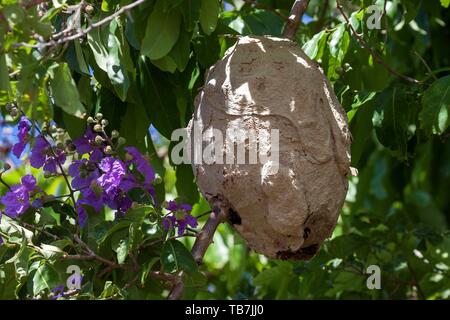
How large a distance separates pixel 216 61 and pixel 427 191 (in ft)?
7.91

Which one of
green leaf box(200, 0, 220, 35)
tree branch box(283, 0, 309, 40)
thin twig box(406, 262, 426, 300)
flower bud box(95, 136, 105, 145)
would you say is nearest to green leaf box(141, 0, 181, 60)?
green leaf box(200, 0, 220, 35)

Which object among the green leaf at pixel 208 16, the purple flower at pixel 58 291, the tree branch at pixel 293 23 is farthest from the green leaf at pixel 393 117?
the purple flower at pixel 58 291

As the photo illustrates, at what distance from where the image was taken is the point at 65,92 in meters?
1.93

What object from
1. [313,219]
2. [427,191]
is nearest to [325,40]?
[313,219]

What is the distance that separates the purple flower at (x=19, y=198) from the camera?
232cm

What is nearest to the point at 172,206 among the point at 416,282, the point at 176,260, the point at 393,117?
the point at 176,260

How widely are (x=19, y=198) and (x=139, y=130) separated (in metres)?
0.45

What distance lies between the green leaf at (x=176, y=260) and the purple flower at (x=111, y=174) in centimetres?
21

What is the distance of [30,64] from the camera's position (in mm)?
1953

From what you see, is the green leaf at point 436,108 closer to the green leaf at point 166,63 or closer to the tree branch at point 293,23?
the tree branch at point 293,23

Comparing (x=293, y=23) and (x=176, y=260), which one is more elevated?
(x=293, y=23)

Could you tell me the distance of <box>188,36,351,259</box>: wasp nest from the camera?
2.12m

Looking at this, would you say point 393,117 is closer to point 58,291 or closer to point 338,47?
point 338,47
